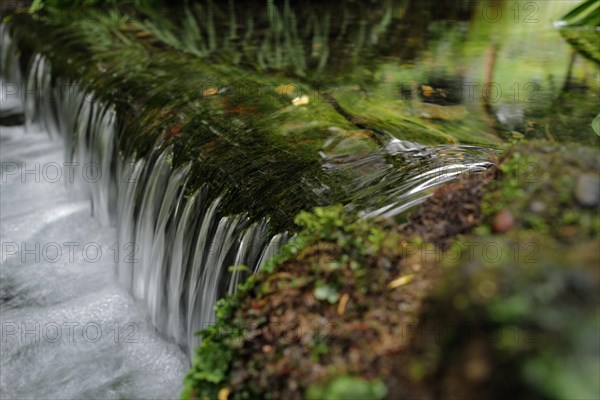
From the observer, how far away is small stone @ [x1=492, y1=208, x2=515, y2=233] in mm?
1482

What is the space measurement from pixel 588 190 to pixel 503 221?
0.68 ft

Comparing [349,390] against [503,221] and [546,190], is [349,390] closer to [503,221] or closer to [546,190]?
[503,221]

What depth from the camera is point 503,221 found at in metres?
1.51

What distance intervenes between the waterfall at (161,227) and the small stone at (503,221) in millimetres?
1252

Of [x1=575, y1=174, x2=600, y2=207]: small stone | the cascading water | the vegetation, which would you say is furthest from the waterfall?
[x1=575, y1=174, x2=600, y2=207]: small stone

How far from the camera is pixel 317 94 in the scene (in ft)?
15.0

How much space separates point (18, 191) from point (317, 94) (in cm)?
321

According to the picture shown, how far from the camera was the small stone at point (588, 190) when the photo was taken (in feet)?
4.61

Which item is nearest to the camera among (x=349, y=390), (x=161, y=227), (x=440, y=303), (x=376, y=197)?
(x=440, y=303)

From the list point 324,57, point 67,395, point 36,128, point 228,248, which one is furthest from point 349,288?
point 36,128

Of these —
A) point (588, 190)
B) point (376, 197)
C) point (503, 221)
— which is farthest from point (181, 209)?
point (588, 190)

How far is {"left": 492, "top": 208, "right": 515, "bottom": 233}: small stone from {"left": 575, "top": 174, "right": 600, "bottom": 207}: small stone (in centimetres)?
16

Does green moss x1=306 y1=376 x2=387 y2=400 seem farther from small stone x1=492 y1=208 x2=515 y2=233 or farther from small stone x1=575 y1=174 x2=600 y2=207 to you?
small stone x1=575 y1=174 x2=600 y2=207

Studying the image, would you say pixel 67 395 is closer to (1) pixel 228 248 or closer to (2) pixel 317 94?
(1) pixel 228 248
